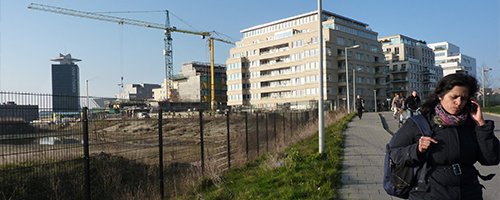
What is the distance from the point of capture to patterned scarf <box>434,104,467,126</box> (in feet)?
10.1

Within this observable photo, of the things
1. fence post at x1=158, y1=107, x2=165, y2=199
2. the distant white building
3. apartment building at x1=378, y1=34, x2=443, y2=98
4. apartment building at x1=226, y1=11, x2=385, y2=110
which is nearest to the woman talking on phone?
fence post at x1=158, y1=107, x2=165, y2=199

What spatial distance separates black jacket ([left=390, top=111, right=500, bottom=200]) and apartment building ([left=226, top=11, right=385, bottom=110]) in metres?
76.3

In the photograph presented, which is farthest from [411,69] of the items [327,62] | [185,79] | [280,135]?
[280,135]

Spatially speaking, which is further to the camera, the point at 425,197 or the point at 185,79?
the point at 185,79

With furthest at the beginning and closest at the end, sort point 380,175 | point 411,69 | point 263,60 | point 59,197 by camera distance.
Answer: point 411,69, point 263,60, point 380,175, point 59,197

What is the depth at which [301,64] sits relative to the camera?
88562 millimetres

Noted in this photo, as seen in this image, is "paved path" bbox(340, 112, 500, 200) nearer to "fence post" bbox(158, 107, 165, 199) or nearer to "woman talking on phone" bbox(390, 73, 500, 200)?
"fence post" bbox(158, 107, 165, 199)

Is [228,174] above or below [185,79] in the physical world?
below

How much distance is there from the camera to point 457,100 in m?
3.13

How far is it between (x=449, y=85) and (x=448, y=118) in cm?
28

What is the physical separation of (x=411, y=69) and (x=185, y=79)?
66.5 m

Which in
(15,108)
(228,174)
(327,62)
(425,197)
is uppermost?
(327,62)

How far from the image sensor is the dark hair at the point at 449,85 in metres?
3.18

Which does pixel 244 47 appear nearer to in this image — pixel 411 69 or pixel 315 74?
pixel 315 74
